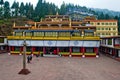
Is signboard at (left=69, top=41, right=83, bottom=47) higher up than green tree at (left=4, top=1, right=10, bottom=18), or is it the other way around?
green tree at (left=4, top=1, right=10, bottom=18)

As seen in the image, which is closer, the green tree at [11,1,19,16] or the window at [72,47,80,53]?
the window at [72,47,80,53]

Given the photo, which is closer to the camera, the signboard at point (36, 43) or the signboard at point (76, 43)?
the signboard at point (76, 43)

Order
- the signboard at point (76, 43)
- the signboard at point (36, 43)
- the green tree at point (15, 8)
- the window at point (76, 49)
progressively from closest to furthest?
1. the signboard at point (76, 43)
2. the window at point (76, 49)
3. the signboard at point (36, 43)
4. the green tree at point (15, 8)

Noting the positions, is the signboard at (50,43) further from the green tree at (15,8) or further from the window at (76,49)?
the green tree at (15,8)

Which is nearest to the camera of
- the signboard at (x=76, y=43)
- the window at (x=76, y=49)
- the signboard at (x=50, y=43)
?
the signboard at (x=76, y=43)

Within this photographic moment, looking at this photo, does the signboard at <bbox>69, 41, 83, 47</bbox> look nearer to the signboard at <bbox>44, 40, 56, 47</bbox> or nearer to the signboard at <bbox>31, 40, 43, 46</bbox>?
the signboard at <bbox>44, 40, 56, 47</bbox>

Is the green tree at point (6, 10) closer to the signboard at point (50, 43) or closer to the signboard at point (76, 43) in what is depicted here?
the signboard at point (50, 43)

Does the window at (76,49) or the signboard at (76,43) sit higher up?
the signboard at (76,43)

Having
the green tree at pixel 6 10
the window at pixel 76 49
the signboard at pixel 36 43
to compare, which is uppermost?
the green tree at pixel 6 10

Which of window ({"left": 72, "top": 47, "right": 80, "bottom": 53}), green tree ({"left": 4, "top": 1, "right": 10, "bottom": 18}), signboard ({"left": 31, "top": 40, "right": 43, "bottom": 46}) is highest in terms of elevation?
green tree ({"left": 4, "top": 1, "right": 10, "bottom": 18})

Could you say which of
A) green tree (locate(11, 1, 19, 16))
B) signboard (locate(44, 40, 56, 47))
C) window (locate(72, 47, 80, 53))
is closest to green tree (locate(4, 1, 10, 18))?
green tree (locate(11, 1, 19, 16))

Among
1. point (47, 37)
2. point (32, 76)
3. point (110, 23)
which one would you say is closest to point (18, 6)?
point (110, 23)

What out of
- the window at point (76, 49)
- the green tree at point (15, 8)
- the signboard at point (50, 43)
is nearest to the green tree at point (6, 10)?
the green tree at point (15, 8)

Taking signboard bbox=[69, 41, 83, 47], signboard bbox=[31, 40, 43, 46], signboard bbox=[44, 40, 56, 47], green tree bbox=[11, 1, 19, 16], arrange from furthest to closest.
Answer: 1. green tree bbox=[11, 1, 19, 16]
2. signboard bbox=[31, 40, 43, 46]
3. signboard bbox=[44, 40, 56, 47]
4. signboard bbox=[69, 41, 83, 47]
